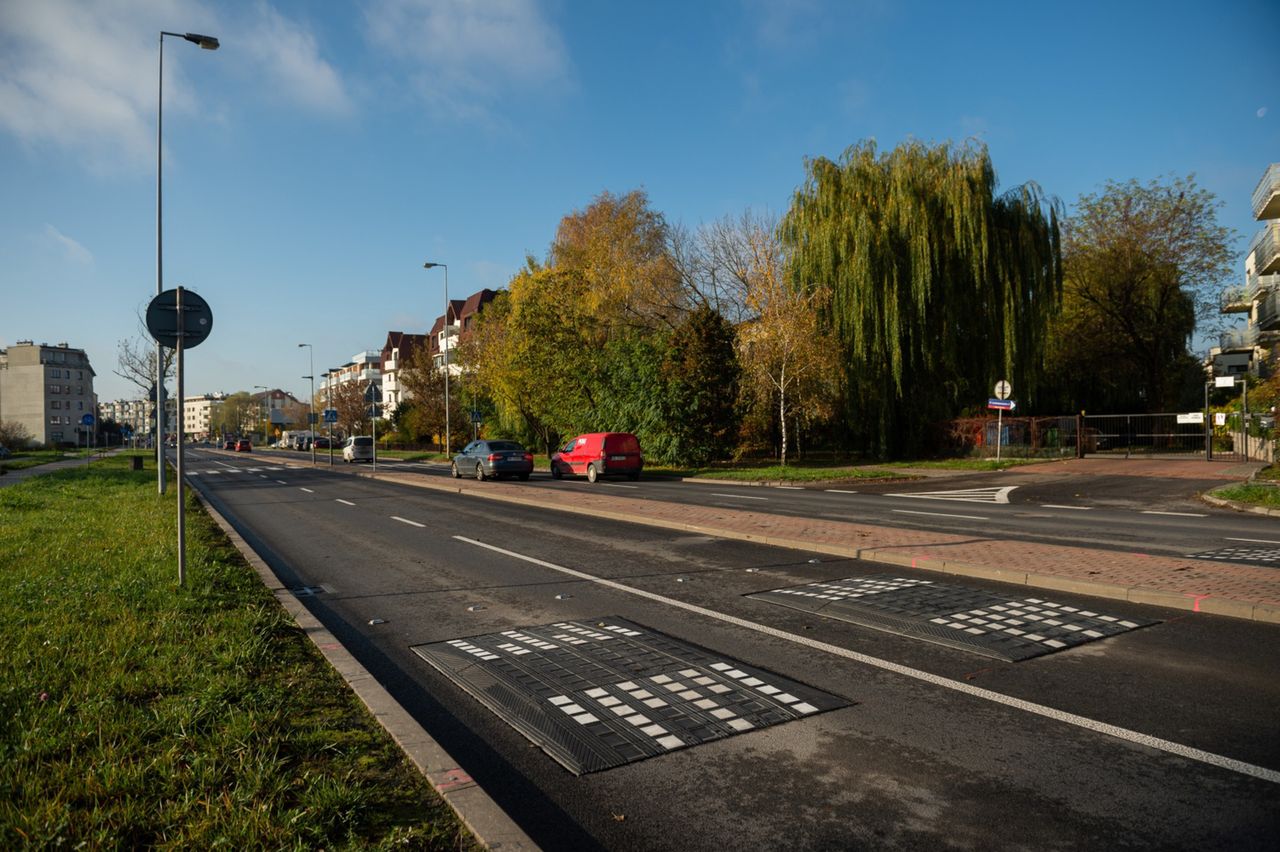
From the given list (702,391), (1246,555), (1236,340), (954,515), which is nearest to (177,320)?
(1246,555)

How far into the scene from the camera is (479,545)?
11500 millimetres

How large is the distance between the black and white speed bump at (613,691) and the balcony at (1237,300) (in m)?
51.0

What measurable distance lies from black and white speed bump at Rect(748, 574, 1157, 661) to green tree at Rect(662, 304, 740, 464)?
79.2ft

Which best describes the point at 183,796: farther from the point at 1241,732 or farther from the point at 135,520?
the point at 135,520

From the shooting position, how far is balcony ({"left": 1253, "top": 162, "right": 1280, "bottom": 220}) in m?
37.2

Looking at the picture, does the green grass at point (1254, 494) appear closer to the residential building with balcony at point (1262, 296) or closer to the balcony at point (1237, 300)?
the residential building with balcony at point (1262, 296)

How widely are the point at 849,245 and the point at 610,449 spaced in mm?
12704

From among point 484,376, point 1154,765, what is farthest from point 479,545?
point 484,376

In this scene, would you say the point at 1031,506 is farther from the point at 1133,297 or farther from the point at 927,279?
the point at 1133,297

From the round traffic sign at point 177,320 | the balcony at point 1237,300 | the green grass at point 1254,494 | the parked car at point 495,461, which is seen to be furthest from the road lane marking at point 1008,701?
the balcony at point 1237,300

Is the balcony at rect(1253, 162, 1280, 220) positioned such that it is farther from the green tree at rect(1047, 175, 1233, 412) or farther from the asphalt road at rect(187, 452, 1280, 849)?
the asphalt road at rect(187, 452, 1280, 849)

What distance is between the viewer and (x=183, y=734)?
154 inches

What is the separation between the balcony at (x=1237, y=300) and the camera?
153ft

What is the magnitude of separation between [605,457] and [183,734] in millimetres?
23348
